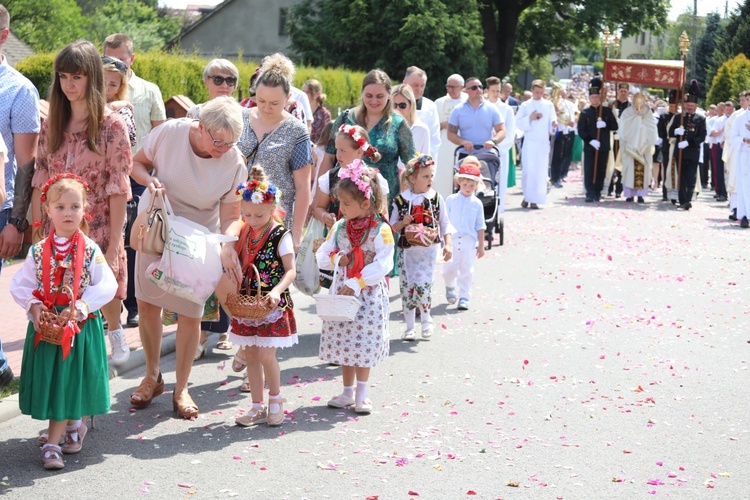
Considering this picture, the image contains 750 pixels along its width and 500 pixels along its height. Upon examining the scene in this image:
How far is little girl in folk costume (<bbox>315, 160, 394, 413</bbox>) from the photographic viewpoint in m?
7.12

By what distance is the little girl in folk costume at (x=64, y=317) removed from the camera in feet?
18.6

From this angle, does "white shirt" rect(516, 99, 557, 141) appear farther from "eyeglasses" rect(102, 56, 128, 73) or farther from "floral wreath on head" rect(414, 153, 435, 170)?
"eyeglasses" rect(102, 56, 128, 73)

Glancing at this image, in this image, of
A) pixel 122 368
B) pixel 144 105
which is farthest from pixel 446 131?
pixel 122 368

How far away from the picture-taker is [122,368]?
7.87 meters

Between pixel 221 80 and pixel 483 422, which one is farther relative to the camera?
pixel 221 80

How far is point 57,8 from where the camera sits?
56969 mm

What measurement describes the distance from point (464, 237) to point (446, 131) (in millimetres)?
6943

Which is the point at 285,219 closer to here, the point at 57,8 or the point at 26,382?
the point at 26,382

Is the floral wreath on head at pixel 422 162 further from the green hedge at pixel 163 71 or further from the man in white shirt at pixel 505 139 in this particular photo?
the green hedge at pixel 163 71

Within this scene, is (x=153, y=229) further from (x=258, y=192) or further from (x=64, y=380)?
(x=64, y=380)

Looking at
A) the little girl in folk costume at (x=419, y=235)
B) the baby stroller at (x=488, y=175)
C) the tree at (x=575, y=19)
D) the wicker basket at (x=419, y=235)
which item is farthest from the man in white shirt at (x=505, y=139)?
the tree at (x=575, y=19)

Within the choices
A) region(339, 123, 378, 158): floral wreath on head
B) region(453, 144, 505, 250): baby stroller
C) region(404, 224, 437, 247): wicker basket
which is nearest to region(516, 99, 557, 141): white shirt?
region(453, 144, 505, 250): baby stroller

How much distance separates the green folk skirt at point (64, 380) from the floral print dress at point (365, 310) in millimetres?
1722

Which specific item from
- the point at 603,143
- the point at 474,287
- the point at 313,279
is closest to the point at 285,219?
the point at 313,279
